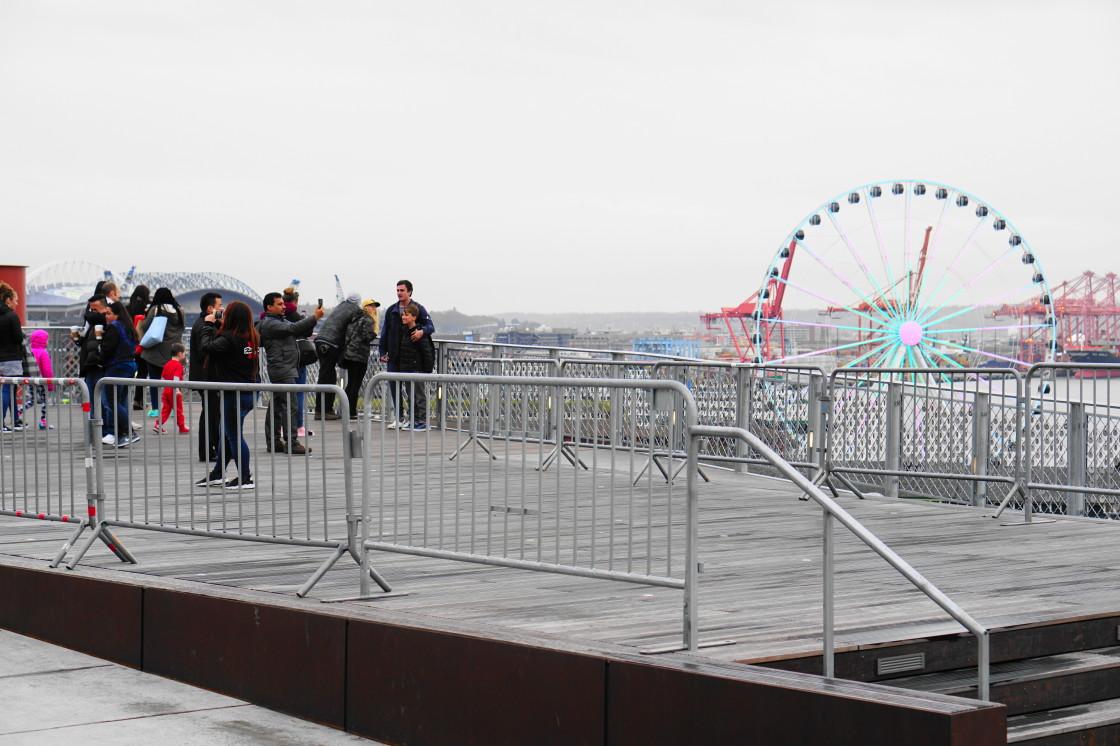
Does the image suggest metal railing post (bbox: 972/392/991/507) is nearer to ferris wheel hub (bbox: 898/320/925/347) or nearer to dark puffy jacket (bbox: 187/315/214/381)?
dark puffy jacket (bbox: 187/315/214/381)

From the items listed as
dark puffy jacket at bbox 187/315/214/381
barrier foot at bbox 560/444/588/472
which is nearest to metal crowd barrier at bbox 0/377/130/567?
barrier foot at bbox 560/444/588/472

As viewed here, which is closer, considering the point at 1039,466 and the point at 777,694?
the point at 777,694

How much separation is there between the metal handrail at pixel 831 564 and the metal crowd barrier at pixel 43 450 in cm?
508

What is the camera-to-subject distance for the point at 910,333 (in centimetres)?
4378

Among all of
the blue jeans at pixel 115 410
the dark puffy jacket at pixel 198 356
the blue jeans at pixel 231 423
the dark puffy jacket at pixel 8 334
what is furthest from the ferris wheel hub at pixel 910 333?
the blue jeans at pixel 115 410

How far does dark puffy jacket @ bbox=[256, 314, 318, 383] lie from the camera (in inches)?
638

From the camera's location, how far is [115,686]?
765 cm

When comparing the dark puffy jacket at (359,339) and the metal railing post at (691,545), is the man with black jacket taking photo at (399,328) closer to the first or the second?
the dark puffy jacket at (359,339)

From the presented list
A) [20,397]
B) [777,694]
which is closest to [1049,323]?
[20,397]

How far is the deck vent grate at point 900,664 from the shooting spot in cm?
648

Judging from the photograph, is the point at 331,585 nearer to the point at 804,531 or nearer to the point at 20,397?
the point at 20,397

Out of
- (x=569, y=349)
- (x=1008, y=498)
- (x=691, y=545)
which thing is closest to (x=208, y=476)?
(x=691, y=545)

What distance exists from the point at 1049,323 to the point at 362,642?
37981 millimetres

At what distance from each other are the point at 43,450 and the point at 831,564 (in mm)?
6062
